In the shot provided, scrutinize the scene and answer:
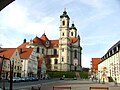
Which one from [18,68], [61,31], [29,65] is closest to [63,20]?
[61,31]

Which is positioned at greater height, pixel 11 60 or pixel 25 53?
pixel 25 53

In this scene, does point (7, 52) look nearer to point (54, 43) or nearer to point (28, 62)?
point (28, 62)

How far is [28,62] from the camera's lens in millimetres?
89938

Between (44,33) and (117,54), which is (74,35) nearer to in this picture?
(44,33)

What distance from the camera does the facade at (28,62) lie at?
88.9 m

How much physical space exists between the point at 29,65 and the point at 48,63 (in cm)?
3729

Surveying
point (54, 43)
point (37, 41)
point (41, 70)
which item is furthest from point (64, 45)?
point (41, 70)

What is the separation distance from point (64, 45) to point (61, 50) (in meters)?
3.01

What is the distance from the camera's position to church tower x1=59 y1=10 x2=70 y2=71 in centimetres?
12369

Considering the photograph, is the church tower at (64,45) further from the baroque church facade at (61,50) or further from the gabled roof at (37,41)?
the gabled roof at (37,41)

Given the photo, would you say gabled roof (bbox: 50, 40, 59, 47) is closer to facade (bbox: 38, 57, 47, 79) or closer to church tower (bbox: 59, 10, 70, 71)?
church tower (bbox: 59, 10, 70, 71)

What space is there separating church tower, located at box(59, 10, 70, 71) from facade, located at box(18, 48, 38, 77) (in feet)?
85.6

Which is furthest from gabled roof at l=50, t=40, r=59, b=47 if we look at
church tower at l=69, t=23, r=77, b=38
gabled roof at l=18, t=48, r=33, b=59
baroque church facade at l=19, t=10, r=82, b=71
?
gabled roof at l=18, t=48, r=33, b=59

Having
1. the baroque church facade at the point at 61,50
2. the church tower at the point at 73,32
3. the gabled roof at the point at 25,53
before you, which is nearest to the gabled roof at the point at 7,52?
the gabled roof at the point at 25,53
